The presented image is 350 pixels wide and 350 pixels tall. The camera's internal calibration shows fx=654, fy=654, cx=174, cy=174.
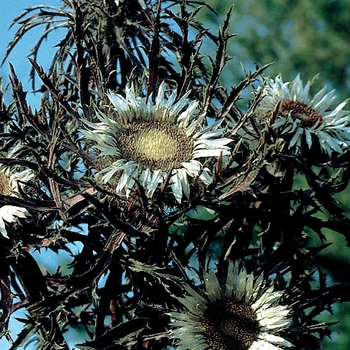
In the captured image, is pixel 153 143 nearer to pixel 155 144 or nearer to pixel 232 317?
pixel 155 144

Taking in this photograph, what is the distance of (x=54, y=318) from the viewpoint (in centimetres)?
109

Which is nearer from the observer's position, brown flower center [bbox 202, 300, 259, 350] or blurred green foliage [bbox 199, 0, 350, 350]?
brown flower center [bbox 202, 300, 259, 350]

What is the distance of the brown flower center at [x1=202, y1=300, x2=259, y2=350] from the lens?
41.3 inches

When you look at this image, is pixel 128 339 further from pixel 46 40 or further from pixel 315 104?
pixel 46 40

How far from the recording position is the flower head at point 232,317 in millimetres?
1031

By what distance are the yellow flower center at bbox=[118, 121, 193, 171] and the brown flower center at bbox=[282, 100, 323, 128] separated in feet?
0.96

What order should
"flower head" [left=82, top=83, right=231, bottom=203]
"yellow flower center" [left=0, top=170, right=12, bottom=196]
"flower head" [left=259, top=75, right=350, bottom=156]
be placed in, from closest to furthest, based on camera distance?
"flower head" [left=82, top=83, right=231, bottom=203]
"yellow flower center" [left=0, top=170, right=12, bottom=196]
"flower head" [left=259, top=75, right=350, bottom=156]

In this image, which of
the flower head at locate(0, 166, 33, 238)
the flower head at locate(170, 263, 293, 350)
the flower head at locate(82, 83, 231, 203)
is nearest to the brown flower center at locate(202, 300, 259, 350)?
the flower head at locate(170, 263, 293, 350)

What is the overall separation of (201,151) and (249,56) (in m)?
3.29

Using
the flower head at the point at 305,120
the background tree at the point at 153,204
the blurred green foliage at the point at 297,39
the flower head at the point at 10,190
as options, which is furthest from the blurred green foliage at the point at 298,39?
the flower head at the point at 10,190

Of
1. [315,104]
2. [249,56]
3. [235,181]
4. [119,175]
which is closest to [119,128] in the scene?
[119,175]

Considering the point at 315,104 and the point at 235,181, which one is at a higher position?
the point at 315,104

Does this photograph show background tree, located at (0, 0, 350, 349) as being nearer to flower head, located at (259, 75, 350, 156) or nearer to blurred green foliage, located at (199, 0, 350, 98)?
flower head, located at (259, 75, 350, 156)

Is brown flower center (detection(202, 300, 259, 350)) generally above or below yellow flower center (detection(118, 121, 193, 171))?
below
